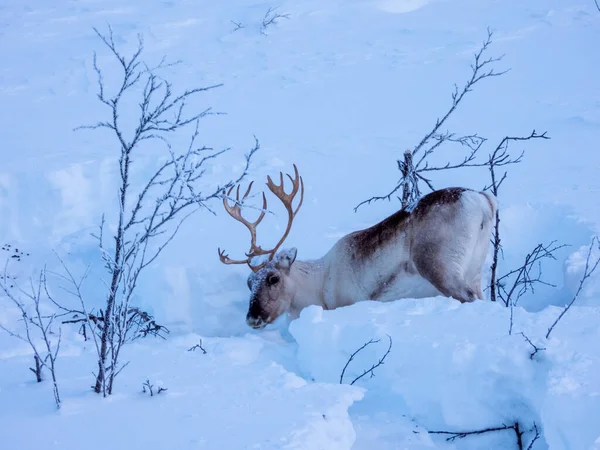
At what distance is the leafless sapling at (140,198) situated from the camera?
3330 mm

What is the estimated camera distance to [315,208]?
7.36 m

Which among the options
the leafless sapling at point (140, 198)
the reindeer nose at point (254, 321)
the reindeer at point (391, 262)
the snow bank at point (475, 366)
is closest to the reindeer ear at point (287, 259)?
the reindeer at point (391, 262)

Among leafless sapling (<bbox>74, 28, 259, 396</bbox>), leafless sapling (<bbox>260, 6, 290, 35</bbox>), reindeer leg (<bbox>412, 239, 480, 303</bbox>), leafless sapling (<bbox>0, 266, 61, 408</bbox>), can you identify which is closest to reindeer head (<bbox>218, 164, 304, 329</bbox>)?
leafless sapling (<bbox>74, 28, 259, 396</bbox>)

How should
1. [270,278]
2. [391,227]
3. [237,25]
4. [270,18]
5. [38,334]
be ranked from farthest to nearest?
[270,18] → [237,25] → [270,278] → [391,227] → [38,334]

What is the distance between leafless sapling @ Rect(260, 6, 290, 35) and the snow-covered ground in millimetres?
129

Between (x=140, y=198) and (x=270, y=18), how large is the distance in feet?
35.0

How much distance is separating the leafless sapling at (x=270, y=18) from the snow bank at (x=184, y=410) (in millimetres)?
10169

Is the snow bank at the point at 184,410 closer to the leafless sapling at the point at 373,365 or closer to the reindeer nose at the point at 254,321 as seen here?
the leafless sapling at the point at 373,365

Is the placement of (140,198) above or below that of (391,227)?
above

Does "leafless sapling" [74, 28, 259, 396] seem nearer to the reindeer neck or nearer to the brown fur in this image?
the reindeer neck

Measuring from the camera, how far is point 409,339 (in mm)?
3848

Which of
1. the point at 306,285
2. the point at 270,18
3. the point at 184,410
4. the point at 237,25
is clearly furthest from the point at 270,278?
the point at 270,18

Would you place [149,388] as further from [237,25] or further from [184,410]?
[237,25]

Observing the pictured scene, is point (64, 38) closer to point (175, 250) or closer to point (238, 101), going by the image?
point (238, 101)
